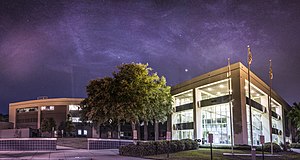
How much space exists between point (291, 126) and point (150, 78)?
7082 centimetres

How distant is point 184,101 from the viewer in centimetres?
6209

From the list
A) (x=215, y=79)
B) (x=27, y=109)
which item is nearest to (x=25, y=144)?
(x=215, y=79)

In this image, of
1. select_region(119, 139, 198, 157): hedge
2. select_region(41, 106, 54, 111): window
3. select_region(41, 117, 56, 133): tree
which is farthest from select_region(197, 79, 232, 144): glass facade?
select_region(41, 106, 54, 111): window

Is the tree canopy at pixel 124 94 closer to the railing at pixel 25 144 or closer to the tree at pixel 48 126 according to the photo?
the railing at pixel 25 144

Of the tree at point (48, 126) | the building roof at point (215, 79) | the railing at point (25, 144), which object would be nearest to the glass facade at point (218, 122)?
the building roof at point (215, 79)

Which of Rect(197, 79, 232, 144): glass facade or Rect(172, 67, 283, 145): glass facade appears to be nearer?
Rect(172, 67, 283, 145): glass facade

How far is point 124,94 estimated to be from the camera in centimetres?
3234

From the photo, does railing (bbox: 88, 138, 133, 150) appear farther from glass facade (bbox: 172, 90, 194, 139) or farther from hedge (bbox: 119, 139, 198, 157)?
glass facade (bbox: 172, 90, 194, 139)

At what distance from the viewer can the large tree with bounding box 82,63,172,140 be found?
106ft

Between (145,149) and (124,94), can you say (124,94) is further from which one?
(145,149)

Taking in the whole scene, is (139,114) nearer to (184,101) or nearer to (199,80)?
(199,80)

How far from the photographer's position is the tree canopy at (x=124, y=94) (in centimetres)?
3222

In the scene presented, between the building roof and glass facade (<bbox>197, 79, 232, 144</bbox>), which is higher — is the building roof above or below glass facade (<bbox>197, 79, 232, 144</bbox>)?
above

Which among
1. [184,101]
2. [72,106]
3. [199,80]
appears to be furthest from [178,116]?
[72,106]
